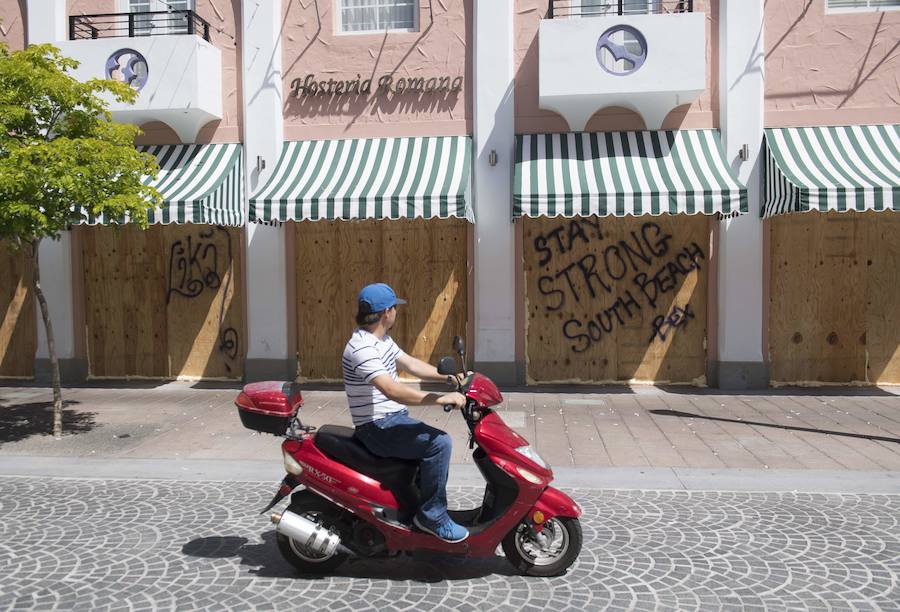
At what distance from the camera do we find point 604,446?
24.3 feet

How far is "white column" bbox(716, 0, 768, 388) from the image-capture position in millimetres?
10375

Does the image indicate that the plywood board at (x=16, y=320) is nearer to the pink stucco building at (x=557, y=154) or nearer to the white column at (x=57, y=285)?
the white column at (x=57, y=285)

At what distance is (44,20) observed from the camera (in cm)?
1151

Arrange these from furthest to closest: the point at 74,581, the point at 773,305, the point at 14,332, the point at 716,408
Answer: the point at 14,332, the point at 773,305, the point at 716,408, the point at 74,581

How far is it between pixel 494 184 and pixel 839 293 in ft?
17.3

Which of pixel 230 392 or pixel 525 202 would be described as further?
pixel 230 392

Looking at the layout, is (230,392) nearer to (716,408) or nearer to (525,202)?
(525,202)

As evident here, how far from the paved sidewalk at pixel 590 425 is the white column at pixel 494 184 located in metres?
1.01

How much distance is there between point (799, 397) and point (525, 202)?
181 inches

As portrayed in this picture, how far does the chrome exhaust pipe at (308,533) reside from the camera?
4055 mm

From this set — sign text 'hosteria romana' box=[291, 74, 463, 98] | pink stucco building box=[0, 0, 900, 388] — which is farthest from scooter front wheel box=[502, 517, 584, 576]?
sign text 'hosteria romana' box=[291, 74, 463, 98]

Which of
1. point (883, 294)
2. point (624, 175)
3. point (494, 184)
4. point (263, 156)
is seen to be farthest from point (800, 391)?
point (263, 156)

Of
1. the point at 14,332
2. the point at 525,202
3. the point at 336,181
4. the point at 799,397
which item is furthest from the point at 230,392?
the point at 799,397

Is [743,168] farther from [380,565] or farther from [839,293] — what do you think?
[380,565]
